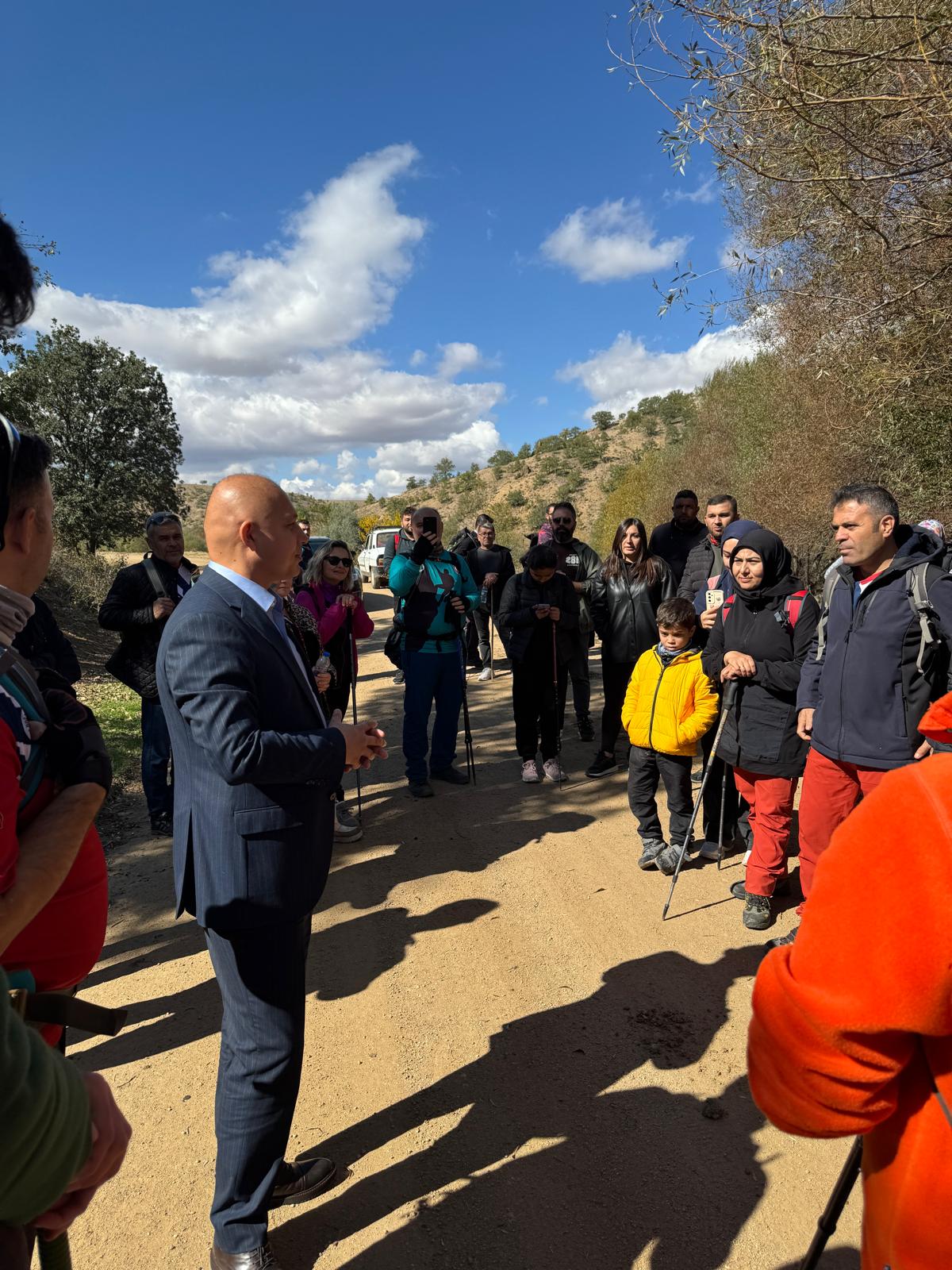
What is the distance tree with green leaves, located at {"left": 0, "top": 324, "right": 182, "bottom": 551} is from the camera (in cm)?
2028

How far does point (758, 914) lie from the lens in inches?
150

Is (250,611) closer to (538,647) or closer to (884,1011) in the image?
(884,1011)

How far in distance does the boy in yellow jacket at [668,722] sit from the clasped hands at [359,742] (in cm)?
254

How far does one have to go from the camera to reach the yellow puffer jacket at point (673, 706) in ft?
13.9

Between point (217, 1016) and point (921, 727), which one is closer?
point (921, 727)

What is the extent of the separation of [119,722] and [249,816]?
7.36 meters

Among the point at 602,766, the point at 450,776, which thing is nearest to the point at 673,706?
the point at 602,766

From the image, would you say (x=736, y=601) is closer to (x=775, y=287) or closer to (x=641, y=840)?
(x=641, y=840)

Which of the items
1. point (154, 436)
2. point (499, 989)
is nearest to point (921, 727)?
point (499, 989)

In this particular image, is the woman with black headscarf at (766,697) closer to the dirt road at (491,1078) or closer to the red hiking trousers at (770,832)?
the red hiking trousers at (770,832)

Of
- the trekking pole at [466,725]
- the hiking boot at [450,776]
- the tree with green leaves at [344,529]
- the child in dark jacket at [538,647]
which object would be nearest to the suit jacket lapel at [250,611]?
the trekking pole at [466,725]

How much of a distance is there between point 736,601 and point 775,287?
5.02 m

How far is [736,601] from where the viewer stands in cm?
412

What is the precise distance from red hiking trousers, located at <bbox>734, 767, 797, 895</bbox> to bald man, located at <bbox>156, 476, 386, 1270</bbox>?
103 inches
